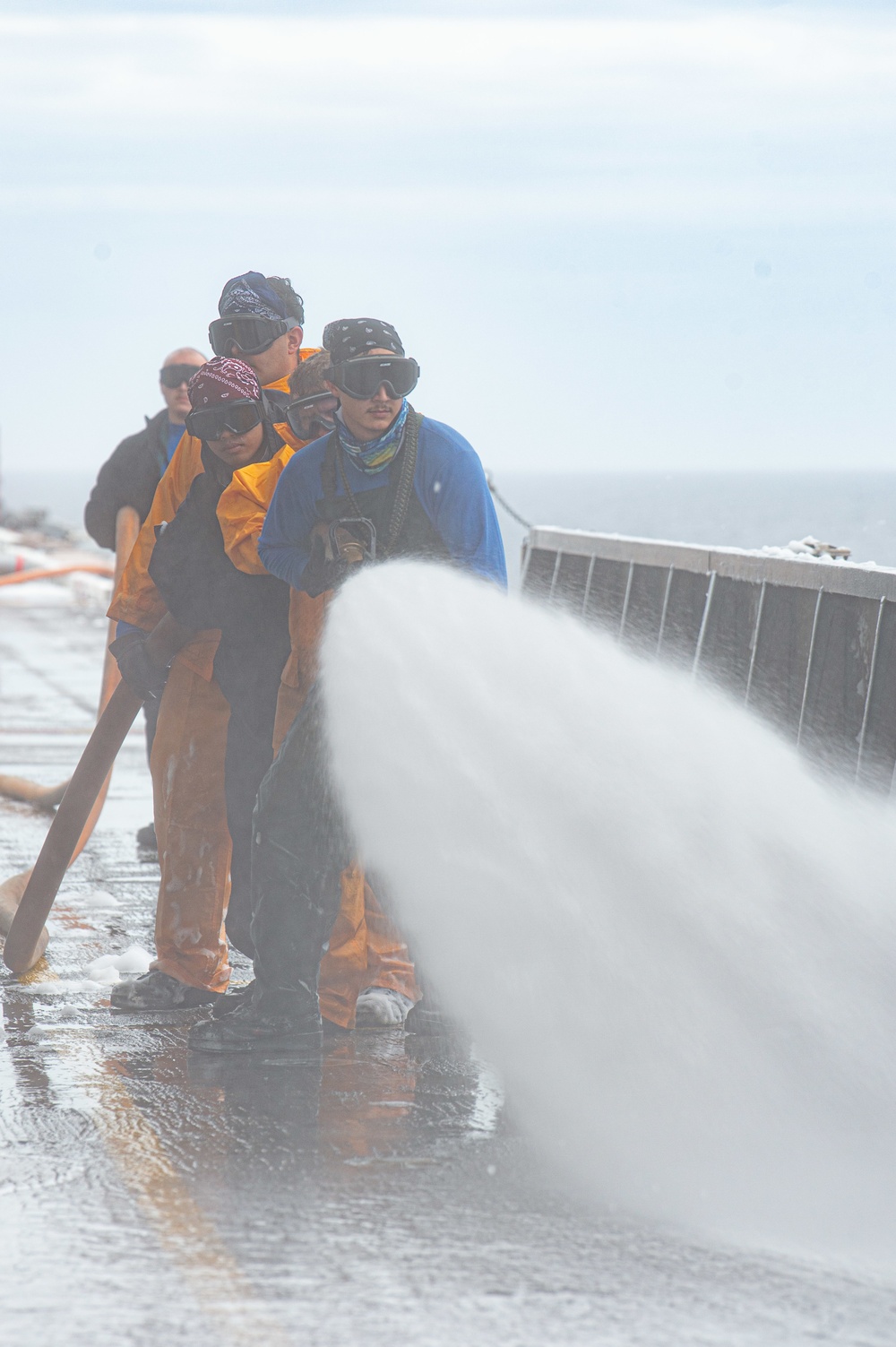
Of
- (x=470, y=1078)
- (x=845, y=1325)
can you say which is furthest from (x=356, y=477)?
(x=845, y=1325)

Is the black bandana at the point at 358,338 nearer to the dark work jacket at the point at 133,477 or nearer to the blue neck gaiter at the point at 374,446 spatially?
the blue neck gaiter at the point at 374,446

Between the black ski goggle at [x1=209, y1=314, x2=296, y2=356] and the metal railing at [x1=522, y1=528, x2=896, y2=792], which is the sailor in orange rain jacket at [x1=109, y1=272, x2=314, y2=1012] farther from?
the metal railing at [x1=522, y1=528, x2=896, y2=792]

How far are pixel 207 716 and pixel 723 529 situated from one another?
4054 inches

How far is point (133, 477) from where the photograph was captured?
704cm

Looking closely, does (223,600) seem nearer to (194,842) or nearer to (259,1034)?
(194,842)

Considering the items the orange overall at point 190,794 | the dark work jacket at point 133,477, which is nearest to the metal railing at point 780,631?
the orange overall at point 190,794

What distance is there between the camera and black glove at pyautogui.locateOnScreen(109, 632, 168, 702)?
512 centimetres

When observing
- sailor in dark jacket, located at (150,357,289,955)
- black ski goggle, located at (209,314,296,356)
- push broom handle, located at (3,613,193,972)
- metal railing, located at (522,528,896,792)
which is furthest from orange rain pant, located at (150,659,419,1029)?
metal railing, located at (522,528,896,792)

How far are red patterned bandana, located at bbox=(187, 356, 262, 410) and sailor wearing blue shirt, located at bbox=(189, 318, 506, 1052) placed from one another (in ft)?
1.10

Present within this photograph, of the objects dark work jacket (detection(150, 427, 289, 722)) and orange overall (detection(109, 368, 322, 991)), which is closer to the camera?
dark work jacket (detection(150, 427, 289, 722))

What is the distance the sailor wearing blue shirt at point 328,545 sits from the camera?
451cm

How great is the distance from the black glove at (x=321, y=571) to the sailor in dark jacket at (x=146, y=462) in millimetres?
2624

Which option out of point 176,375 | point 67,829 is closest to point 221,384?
point 67,829

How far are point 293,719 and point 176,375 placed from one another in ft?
8.97
